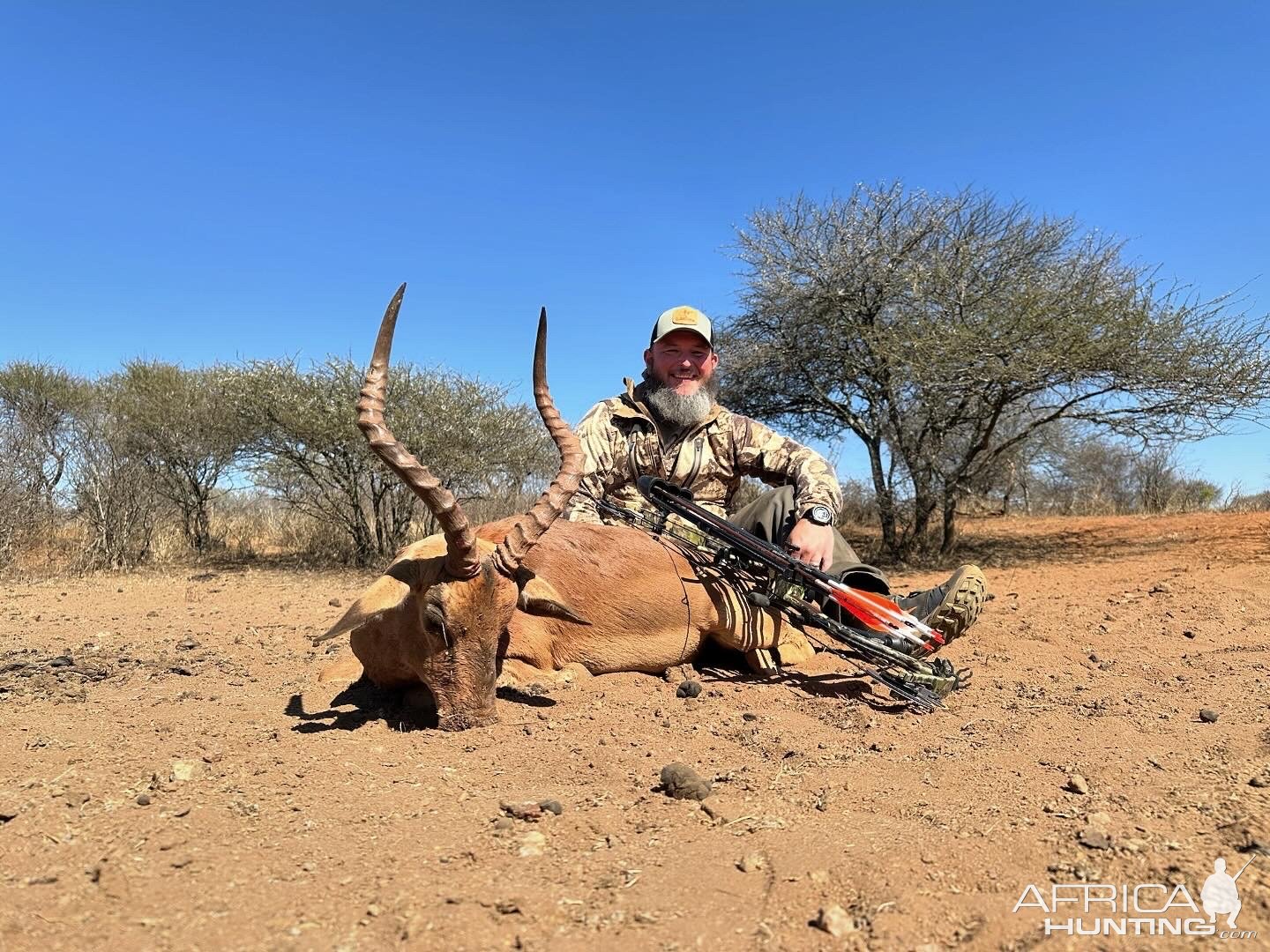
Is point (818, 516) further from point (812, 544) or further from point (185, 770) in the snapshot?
point (185, 770)

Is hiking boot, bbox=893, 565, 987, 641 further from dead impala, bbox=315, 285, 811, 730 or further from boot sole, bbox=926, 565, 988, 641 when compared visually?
dead impala, bbox=315, 285, 811, 730

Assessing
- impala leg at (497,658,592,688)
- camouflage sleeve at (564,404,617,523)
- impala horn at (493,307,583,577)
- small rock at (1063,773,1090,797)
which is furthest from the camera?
camouflage sleeve at (564,404,617,523)

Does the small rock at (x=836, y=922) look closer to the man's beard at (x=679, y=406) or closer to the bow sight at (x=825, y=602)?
the bow sight at (x=825, y=602)

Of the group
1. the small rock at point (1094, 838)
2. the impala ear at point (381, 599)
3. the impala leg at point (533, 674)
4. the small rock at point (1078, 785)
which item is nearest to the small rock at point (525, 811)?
the impala ear at point (381, 599)

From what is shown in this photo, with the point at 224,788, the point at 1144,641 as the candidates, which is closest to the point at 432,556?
the point at 224,788

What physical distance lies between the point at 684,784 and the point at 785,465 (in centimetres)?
301

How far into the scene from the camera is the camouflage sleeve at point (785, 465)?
195 inches

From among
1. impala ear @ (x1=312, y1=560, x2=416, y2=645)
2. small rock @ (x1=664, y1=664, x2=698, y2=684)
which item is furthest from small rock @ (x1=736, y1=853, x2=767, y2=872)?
small rock @ (x1=664, y1=664, x2=698, y2=684)

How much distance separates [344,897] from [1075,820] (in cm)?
211

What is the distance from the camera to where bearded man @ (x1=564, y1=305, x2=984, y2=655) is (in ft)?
16.3

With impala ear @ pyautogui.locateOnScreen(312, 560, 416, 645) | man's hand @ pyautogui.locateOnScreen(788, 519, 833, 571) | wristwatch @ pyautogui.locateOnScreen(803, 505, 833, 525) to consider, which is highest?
wristwatch @ pyautogui.locateOnScreen(803, 505, 833, 525)

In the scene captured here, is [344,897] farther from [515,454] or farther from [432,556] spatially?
[515,454]

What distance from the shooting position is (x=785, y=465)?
5.32 m

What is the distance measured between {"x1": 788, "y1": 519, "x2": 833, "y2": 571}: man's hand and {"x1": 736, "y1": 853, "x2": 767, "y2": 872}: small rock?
252cm
